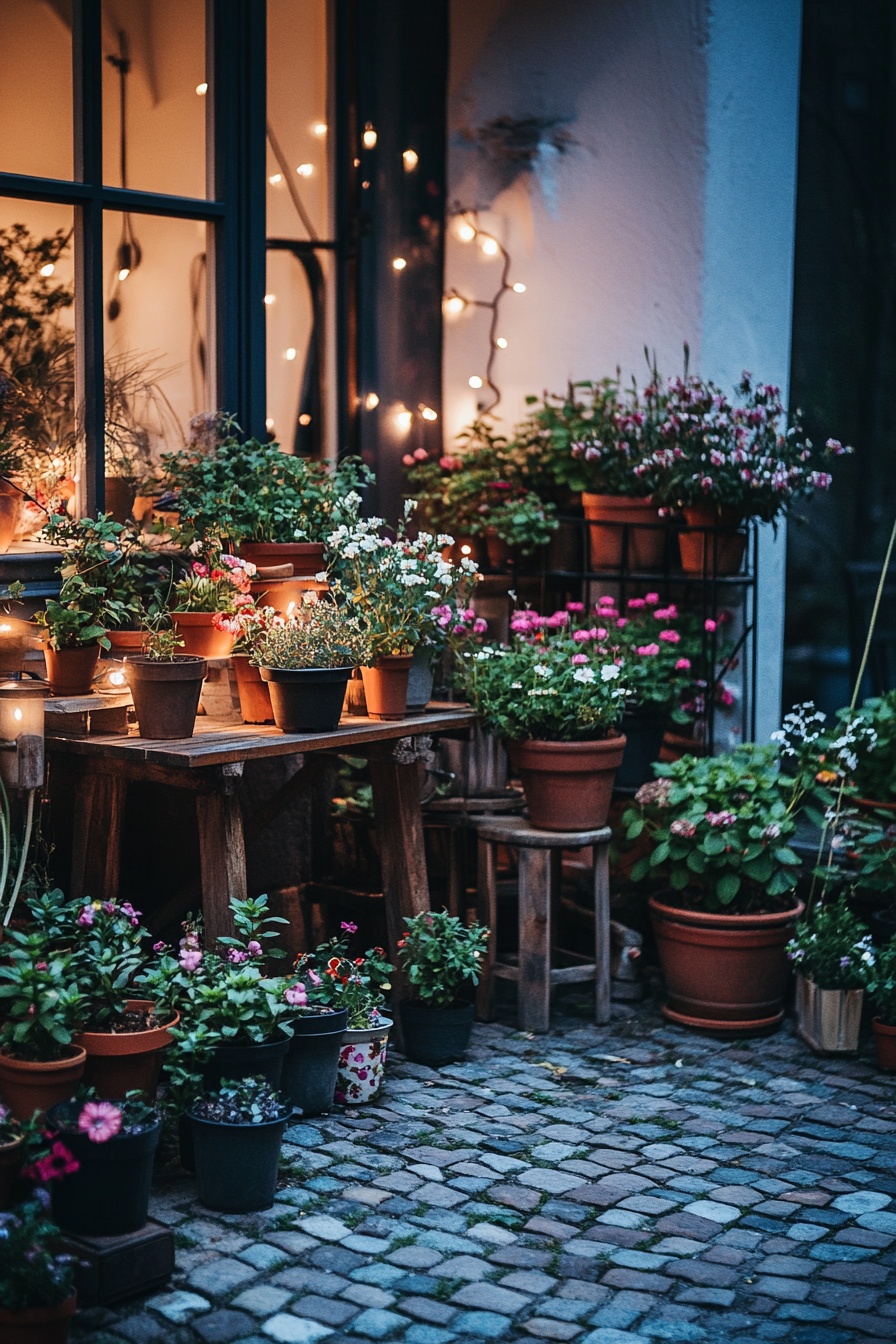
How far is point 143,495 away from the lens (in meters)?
5.93

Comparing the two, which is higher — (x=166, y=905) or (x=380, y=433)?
(x=380, y=433)

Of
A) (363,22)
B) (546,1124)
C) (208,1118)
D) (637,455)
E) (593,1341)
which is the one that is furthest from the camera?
(363,22)

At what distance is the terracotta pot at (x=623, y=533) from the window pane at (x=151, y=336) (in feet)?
5.67

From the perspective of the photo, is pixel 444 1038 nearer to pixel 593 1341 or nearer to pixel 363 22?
pixel 593 1341

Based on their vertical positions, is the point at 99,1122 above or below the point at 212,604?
below

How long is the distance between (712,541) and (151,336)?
96.6 inches

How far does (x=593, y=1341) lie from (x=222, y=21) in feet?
16.3

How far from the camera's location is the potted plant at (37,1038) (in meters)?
3.90

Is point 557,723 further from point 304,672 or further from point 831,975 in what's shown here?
point 831,975

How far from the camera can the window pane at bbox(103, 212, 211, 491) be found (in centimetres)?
582

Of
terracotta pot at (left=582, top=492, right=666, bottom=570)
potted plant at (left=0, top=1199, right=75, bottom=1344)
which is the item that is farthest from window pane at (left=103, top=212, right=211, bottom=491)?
potted plant at (left=0, top=1199, right=75, bottom=1344)

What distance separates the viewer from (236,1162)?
160 inches

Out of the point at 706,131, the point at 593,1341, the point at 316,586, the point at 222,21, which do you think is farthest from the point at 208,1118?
the point at 706,131

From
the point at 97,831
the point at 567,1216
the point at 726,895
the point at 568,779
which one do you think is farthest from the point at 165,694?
the point at 726,895
